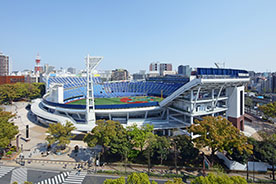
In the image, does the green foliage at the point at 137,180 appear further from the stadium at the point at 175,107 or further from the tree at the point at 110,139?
the stadium at the point at 175,107

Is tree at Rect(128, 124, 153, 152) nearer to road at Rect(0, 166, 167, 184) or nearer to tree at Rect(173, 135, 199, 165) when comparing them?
tree at Rect(173, 135, 199, 165)

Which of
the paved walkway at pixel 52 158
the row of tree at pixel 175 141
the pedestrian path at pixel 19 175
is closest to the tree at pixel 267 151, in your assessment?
the row of tree at pixel 175 141

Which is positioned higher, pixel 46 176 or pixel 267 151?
pixel 267 151

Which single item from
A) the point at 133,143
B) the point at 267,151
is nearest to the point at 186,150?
the point at 133,143

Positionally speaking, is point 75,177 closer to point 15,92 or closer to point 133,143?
point 133,143

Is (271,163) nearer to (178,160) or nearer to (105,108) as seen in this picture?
(178,160)

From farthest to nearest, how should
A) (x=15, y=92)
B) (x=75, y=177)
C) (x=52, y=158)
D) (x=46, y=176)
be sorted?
(x=15, y=92) → (x=52, y=158) → (x=46, y=176) → (x=75, y=177)
